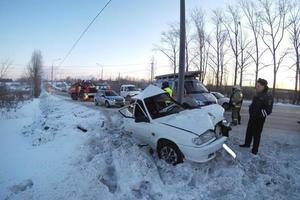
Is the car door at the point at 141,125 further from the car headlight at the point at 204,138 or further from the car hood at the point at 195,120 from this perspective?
the car headlight at the point at 204,138

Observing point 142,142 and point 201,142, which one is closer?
point 201,142

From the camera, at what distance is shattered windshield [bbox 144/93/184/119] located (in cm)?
769

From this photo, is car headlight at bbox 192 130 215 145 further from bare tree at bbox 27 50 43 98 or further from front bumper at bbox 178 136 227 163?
bare tree at bbox 27 50 43 98

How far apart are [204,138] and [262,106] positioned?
2239 mm

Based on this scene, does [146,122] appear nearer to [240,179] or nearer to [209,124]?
[209,124]

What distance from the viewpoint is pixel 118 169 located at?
678 cm

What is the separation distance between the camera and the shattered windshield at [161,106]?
25.2 feet

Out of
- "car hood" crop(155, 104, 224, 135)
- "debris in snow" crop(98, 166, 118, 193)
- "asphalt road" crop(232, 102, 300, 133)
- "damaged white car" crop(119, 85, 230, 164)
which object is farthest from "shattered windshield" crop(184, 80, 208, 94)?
"debris in snow" crop(98, 166, 118, 193)

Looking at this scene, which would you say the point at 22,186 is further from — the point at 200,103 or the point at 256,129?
the point at 200,103

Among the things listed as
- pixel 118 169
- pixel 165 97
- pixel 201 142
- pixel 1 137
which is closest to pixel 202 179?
pixel 201 142

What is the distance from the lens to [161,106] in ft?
26.6

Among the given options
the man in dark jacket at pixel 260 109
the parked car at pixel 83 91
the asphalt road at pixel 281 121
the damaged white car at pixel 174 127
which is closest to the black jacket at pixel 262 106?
the man in dark jacket at pixel 260 109

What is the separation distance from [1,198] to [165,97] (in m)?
4.92

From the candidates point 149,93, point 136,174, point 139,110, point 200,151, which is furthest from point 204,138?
point 149,93
